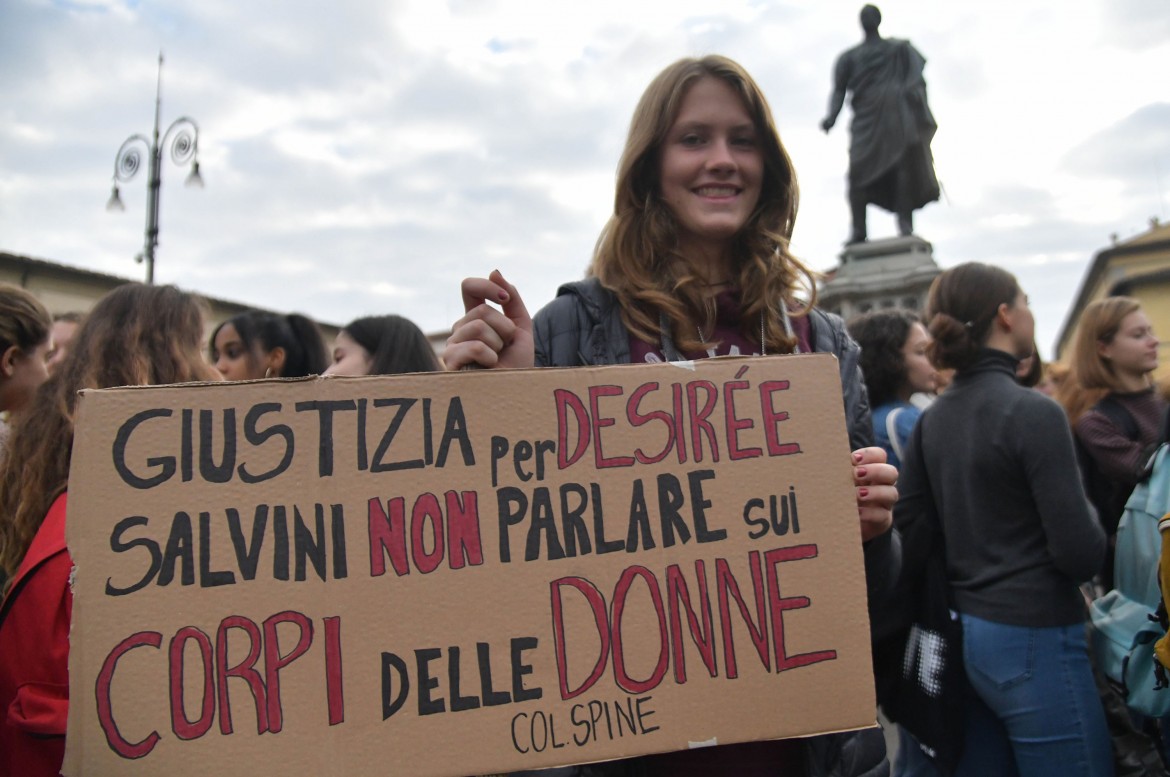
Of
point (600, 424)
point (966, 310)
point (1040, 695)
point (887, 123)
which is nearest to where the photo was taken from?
point (600, 424)

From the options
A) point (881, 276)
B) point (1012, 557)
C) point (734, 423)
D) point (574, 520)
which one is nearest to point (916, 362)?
point (1012, 557)

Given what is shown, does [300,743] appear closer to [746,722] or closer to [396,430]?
[396,430]

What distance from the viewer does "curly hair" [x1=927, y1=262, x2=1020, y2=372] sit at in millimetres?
2678

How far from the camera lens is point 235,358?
3982mm

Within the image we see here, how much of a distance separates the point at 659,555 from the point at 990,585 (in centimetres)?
151

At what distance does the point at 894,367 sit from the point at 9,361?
3.30m

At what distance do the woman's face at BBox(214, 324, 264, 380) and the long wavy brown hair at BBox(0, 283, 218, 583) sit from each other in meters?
1.68

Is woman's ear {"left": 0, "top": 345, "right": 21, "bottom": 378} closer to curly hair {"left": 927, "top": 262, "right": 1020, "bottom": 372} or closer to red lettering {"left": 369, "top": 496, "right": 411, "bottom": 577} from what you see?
red lettering {"left": 369, "top": 496, "right": 411, "bottom": 577}

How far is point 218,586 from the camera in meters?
1.23

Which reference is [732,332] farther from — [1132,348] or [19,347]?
[1132,348]

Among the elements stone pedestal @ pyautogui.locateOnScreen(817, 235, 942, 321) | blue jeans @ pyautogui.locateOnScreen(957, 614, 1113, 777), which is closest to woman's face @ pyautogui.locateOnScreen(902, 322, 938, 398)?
blue jeans @ pyautogui.locateOnScreen(957, 614, 1113, 777)

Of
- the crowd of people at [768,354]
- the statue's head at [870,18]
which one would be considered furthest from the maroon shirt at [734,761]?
the statue's head at [870,18]

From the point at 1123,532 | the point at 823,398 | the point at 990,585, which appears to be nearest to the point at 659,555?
the point at 823,398

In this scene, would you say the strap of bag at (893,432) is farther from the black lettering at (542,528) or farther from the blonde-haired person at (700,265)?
the black lettering at (542,528)
